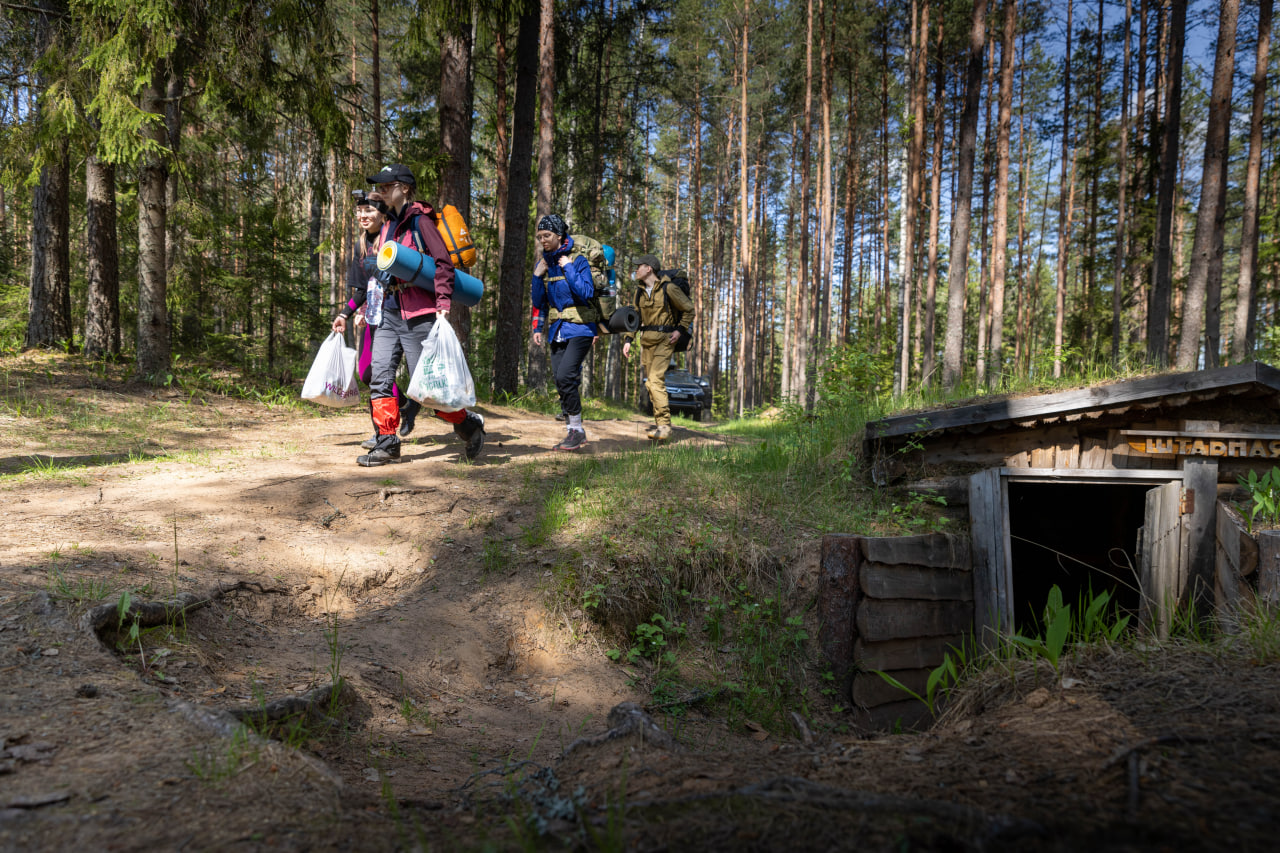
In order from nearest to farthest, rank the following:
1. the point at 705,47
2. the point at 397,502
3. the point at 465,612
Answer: the point at 465,612 → the point at 397,502 → the point at 705,47

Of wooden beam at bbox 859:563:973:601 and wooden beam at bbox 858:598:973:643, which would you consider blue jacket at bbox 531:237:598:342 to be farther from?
wooden beam at bbox 858:598:973:643

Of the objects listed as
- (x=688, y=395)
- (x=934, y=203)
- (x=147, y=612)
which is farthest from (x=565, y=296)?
(x=934, y=203)

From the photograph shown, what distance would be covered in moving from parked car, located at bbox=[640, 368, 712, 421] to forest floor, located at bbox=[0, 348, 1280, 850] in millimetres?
14375

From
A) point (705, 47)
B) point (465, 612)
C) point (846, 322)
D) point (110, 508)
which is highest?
point (705, 47)

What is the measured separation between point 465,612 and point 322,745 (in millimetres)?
1488

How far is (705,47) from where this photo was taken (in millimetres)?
23000

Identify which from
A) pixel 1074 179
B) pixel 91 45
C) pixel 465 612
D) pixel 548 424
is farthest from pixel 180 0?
pixel 1074 179

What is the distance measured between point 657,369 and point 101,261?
8.27 metres

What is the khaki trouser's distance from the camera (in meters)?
7.85

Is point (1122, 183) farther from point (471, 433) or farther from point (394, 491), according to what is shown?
point (394, 491)

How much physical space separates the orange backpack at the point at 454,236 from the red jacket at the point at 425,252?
0.16ft

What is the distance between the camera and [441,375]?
15.9 feet

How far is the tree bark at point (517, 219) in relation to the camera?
11320 mm

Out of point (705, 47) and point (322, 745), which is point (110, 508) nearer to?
point (322, 745)
